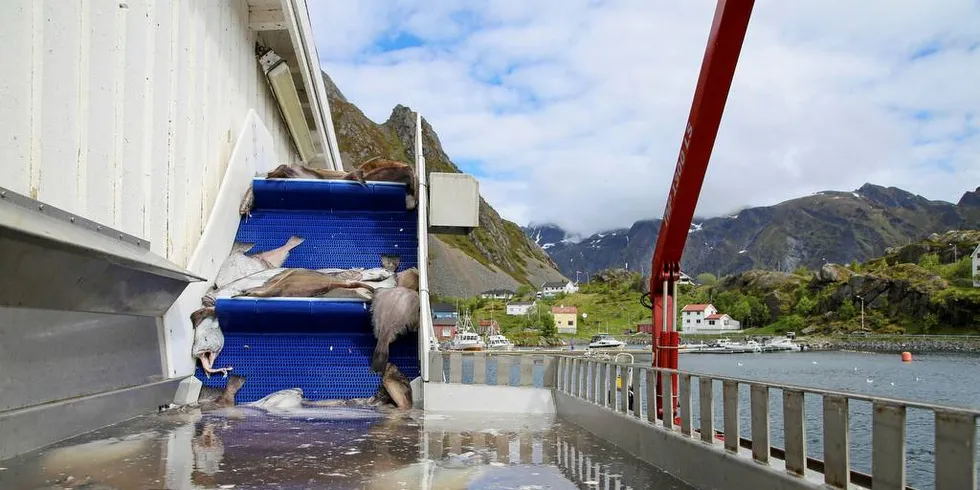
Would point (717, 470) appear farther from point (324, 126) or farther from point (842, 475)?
point (324, 126)

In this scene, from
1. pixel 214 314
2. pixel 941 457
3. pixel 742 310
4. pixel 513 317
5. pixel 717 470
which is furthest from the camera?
pixel 513 317

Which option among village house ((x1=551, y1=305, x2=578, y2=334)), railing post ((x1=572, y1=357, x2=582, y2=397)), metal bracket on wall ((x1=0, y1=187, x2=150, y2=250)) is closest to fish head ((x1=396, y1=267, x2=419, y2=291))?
railing post ((x1=572, y1=357, x2=582, y2=397))

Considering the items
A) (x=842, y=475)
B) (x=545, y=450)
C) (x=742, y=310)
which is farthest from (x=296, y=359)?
(x=742, y=310)

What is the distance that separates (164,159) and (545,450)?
6028mm

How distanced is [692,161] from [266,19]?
10302mm

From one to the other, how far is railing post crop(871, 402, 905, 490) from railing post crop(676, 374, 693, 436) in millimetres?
2368

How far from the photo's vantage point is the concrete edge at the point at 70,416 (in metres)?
5.70

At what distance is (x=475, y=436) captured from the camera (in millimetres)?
8023

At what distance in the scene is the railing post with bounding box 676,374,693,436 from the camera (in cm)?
622

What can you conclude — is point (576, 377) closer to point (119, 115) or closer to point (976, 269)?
point (119, 115)

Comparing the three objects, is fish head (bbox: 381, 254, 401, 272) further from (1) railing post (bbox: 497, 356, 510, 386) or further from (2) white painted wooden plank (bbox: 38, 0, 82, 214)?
(2) white painted wooden plank (bbox: 38, 0, 82, 214)

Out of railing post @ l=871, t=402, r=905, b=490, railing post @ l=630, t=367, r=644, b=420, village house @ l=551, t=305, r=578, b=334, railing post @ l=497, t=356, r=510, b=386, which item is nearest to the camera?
railing post @ l=871, t=402, r=905, b=490

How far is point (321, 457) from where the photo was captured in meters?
6.32

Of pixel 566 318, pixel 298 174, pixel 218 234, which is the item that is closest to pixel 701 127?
pixel 218 234
